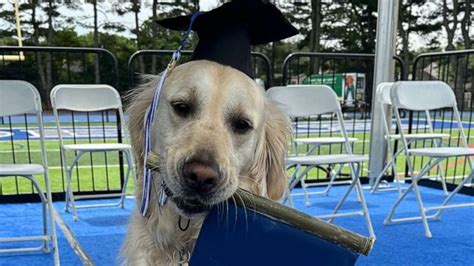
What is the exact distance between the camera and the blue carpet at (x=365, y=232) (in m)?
2.81

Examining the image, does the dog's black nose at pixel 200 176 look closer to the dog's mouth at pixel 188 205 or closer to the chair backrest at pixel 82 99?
the dog's mouth at pixel 188 205

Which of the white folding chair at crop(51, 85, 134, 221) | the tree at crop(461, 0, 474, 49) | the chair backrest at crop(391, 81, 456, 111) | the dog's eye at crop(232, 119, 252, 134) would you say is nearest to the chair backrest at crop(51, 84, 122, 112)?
the white folding chair at crop(51, 85, 134, 221)

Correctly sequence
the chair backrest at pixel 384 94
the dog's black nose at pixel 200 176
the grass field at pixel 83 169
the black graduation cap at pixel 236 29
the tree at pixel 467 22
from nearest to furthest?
the dog's black nose at pixel 200 176
the black graduation cap at pixel 236 29
the chair backrest at pixel 384 94
the grass field at pixel 83 169
the tree at pixel 467 22

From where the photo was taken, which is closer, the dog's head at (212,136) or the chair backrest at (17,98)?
the dog's head at (212,136)

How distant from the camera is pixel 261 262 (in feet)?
3.33

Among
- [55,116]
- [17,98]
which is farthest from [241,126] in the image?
[55,116]

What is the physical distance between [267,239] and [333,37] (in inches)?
792

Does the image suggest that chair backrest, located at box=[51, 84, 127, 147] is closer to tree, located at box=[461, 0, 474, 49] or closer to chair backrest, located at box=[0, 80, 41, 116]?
chair backrest, located at box=[0, 80, 41, 116]

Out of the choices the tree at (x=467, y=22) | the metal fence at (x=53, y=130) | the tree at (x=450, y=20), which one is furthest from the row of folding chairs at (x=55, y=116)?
the tree at (x=450, y=20)

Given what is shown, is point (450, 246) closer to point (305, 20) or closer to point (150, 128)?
point (150, 128)

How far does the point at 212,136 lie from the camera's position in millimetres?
1208

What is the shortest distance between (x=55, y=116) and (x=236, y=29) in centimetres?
272

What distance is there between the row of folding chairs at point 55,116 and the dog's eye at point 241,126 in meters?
1.58

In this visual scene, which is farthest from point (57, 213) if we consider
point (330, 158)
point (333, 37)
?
point (333, 37)
